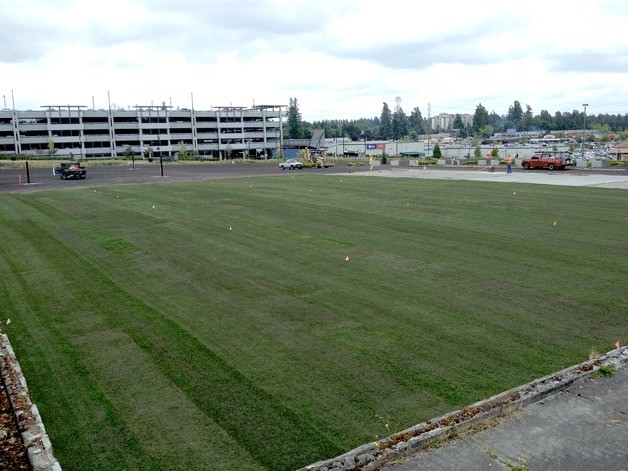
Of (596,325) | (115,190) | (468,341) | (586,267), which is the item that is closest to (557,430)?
(468,341)

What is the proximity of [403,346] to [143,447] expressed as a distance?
4.43 meters

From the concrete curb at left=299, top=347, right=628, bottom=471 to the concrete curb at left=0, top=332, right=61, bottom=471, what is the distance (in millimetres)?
2717

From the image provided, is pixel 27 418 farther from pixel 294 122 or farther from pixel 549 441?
pixel 294 122

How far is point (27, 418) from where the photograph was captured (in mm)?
6547

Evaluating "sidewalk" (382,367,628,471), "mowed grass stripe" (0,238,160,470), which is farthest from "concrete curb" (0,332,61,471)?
"sidewalk" (382,367,628,471)

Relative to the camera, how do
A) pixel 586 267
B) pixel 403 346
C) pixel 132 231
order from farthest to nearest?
pixel 132 231
pixel 586 267
pixel 403 346

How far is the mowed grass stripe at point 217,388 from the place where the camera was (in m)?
6.18

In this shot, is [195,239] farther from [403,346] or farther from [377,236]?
[403,346]

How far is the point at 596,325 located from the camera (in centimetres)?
983

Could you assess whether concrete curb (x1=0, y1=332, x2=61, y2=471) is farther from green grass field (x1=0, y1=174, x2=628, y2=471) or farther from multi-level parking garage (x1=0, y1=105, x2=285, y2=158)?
multi-level parking garage (x1=0, y1=105, x2=285, y2=158)

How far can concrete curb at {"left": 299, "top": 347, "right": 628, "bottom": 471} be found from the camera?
5762mm

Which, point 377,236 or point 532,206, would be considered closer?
point 377,236

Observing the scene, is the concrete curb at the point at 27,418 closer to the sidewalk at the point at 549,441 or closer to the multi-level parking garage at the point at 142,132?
the sidewalk at the point at 549,441

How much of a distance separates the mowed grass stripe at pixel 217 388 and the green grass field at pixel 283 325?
3 centimetres
